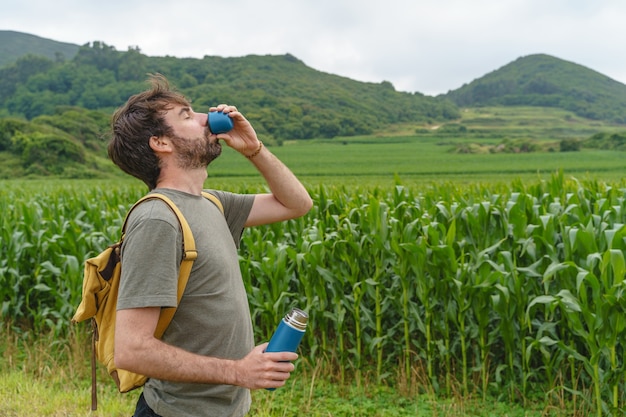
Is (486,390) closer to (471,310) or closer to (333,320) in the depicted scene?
(471,310)

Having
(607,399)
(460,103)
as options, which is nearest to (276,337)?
(607,399)

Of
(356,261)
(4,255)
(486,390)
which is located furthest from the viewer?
(4,255)

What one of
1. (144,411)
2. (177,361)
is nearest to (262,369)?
(177,361)

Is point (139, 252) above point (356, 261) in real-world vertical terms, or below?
above

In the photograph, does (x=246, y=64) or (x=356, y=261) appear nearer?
(x=356, y=261)

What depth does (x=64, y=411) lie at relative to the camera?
522 centimetres

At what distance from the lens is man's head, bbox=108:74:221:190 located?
243 cm

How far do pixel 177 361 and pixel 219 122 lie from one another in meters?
0.91

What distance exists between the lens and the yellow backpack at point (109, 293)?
7.41 feet

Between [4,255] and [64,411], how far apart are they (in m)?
3.46

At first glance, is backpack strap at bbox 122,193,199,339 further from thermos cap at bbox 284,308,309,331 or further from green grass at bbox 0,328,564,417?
green grass at bbox 0,328,564,417

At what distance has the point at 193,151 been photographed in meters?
2.46

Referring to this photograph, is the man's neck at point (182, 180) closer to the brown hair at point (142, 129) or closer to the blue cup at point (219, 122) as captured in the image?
the brown hair at point (142, 129)

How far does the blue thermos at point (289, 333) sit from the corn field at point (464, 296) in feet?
9.89
